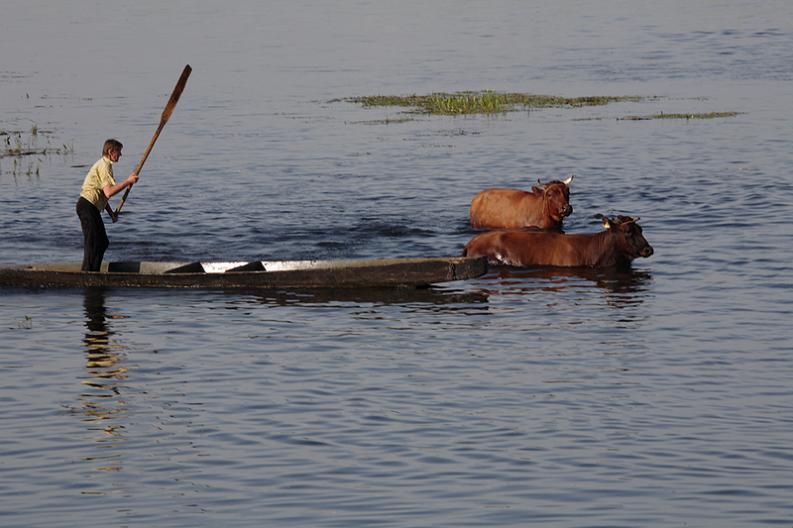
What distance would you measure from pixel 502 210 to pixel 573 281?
14.6 ft

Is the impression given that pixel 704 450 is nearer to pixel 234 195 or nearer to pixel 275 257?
pixel 275 257

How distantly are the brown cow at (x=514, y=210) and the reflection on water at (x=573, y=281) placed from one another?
2881mm

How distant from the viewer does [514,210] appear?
26.1 meters

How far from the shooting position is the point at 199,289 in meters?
21.4

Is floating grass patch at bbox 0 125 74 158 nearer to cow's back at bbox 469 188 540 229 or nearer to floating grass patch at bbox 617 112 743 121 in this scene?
cow's back at bbox 469 188 540 229

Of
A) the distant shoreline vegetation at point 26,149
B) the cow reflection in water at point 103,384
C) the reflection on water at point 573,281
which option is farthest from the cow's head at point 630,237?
the distant shoreline vegetation at point 26,149

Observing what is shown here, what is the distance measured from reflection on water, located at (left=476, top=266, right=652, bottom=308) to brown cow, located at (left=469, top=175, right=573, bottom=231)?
288 cm

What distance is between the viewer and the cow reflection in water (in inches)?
562

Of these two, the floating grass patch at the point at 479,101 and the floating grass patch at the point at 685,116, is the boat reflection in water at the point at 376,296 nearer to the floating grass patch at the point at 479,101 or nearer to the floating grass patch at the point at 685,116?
the floating grass patch at the point at 685,116

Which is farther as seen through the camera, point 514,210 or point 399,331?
point 514,210

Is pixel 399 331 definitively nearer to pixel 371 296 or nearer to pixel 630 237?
pixel 371 296

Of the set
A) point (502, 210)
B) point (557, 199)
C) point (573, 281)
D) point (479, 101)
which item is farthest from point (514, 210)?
point (479, 101)

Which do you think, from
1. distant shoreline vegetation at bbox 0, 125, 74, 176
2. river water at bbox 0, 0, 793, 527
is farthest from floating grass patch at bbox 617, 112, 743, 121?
distant shoreline vegetation at bbox 0, 125, 74, 176

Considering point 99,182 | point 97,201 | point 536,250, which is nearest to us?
point 99,182
